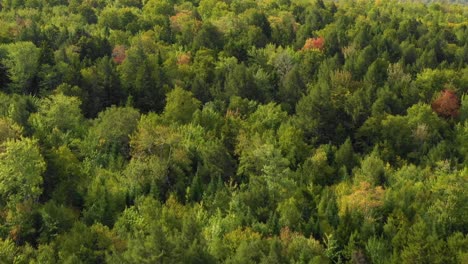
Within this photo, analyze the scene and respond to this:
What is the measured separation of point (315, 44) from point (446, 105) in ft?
155

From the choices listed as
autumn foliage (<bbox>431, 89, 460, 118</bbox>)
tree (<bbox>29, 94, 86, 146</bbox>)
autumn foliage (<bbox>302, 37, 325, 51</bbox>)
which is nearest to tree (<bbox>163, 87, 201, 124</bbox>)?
tree (<bbox>29, 94, 86, 146</bbox>)

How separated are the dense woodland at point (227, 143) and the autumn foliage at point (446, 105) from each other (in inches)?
12.8

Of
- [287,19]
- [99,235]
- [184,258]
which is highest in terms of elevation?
[184,258]

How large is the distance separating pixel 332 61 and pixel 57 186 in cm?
8396

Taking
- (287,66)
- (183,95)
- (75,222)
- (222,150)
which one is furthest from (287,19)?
(75,222)

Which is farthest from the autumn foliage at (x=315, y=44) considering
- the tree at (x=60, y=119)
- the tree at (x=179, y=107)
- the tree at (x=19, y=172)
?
the tree at (x=19, y=172)

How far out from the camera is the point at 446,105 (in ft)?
424

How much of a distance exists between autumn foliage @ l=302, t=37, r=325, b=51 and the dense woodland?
257 centimetres

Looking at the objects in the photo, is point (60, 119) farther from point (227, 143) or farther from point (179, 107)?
point (227, 143)

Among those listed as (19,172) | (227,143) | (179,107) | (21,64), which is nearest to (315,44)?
(179,107)

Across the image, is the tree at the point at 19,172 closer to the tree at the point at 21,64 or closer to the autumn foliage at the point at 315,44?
the tree at the point at 21,64

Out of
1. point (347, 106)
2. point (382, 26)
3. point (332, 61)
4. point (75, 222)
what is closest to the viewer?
point (75, 222)

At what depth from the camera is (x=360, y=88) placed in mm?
132875

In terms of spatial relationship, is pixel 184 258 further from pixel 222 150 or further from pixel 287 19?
pixel 287 19
